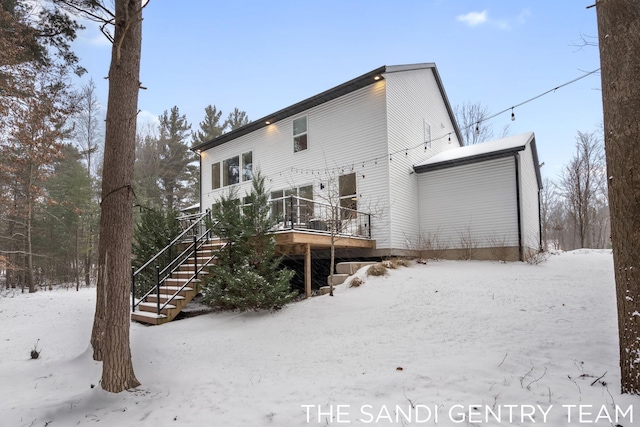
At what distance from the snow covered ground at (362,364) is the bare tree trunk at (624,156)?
1.65 feet

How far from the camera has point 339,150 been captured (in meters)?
11.7

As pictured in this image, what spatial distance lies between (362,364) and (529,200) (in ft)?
36.0

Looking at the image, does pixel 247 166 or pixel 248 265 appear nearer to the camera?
pixel 248 265

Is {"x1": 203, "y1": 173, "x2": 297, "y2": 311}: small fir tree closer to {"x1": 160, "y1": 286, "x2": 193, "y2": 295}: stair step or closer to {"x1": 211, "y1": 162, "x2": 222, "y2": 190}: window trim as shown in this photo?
{"x1": 160, "y1": 286, "x2": 193, "y2": 295}: stair step

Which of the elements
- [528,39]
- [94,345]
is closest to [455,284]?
[94,345]

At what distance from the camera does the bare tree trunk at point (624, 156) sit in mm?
2969

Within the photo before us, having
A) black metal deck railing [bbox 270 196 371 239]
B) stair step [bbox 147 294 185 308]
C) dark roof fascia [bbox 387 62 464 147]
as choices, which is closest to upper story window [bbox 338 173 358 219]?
black metal deck railing [bbox 270 196 371 239]

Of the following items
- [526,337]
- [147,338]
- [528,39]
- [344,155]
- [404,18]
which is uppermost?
[404,18]

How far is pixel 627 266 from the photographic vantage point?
3.05 m

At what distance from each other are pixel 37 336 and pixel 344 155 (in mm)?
8878

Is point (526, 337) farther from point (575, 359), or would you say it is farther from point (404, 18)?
point (404, 18)

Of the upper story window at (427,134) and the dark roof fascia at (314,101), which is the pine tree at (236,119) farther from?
the upper story window at (427,134)

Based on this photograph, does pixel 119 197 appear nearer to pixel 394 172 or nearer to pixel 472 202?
pixel 394 172

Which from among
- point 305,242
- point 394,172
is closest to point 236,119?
point 394,172
